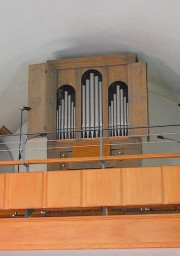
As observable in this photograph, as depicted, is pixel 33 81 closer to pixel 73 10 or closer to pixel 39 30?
pixel 39 30

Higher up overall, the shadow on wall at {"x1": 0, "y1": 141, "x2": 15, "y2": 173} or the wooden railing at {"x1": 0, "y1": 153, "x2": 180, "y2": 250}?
the shadow on wall at {"x1": 0, "y1": 141, "x2": 15, "y2": 173}

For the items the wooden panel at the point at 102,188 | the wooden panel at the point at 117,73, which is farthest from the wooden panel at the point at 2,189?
the wooden panel at the point at 117,73

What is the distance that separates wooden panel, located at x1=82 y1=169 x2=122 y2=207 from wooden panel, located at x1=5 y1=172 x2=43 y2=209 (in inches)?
19.8

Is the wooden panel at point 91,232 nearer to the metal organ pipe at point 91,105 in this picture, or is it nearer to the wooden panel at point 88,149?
the wooden panel at point 88,149

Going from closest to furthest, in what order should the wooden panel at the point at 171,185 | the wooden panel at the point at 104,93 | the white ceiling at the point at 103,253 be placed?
the white ceiling at the point at 103,253 < the wooden panel at the point at 171,185 < the wooden panel at the point at 104,93

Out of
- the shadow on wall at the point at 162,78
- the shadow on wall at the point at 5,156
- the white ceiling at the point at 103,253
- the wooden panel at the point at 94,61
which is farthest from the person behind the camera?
the shadow on wall at the point at 5,156

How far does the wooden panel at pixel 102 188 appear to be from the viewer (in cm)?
560

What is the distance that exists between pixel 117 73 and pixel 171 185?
101 inches

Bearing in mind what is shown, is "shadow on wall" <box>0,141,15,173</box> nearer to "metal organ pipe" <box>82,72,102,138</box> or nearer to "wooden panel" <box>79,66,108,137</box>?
"metal organ pipe" <box>82,72,102,138</box>

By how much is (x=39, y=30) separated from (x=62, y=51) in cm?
76

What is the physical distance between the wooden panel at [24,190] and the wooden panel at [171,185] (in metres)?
1.33

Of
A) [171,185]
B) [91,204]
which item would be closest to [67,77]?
[91,204]

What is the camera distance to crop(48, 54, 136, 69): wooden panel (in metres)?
7.70

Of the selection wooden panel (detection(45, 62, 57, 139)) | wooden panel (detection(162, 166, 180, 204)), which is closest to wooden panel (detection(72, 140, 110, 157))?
wooden panel (detection(45, 62, 57, 139))
